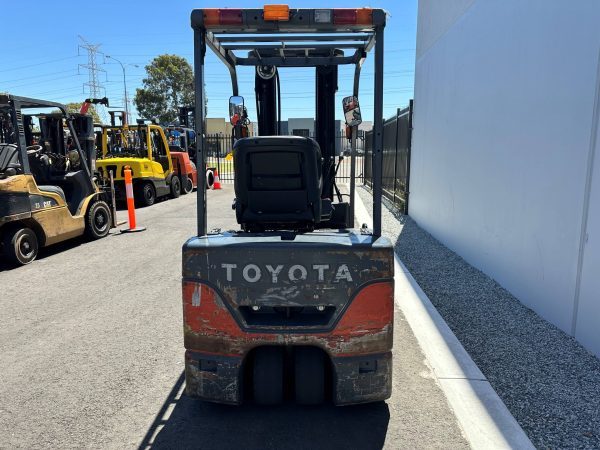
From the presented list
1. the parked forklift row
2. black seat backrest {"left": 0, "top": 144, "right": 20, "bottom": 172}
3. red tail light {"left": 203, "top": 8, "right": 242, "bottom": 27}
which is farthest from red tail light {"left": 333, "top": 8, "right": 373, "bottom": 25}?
black seat backrest {"left": 0, "top": 144, "right": 20, "bottom": 172}

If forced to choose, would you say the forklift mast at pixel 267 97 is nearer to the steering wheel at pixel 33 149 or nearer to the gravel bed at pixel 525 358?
the gravel bed at pixel 525 358

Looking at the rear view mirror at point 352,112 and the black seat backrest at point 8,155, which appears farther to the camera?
the black seat backrest at point 8,155

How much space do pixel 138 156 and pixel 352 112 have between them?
40.8ft

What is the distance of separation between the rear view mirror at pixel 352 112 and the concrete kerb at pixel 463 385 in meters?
2.12

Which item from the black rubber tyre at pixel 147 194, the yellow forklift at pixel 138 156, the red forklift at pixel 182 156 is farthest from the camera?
the red forklift at pixel 182 156

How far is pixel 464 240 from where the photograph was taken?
6918 millimetres

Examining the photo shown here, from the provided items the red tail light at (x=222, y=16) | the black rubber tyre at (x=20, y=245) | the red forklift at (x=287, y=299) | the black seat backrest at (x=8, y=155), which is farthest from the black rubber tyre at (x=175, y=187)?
the red tail light at (x=222, y=16)

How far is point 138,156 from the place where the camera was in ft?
48.0

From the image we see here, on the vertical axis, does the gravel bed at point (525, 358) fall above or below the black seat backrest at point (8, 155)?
below

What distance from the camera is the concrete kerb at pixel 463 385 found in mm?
2752

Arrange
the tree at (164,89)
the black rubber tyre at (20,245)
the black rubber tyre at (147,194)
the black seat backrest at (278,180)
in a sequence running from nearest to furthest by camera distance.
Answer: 1. the black seat backrest at (278,180)
2. the black rubber tyre at (20,245)
3. the black rubber tyre at (147,194)
4. the tree at (164,89)

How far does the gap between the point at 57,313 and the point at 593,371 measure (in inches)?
210

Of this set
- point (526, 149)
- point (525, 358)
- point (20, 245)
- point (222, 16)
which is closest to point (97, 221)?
point (20, 245)

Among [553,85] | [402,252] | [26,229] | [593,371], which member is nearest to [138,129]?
[26,229]
